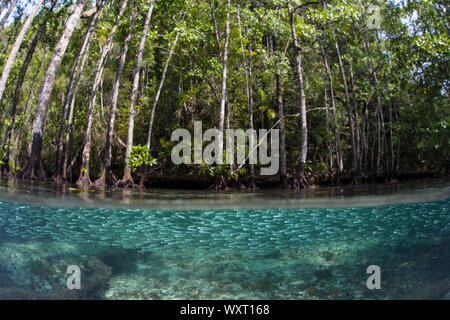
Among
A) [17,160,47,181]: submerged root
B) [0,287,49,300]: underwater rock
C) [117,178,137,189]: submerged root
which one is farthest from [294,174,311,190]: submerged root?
[0,287,49,300]: underwater rock

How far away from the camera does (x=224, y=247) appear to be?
231 inches

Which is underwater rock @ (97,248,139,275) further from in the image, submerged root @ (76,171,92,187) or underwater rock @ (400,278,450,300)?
submerged root @ (76,171,92,187)

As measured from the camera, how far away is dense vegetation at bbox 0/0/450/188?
13711 mm

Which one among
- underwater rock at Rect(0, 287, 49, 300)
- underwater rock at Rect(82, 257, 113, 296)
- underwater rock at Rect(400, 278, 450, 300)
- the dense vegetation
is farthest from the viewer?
the dense vegetation

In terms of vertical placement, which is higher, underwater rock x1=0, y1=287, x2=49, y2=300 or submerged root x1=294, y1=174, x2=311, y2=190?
submerged root x1=294, y1=174, x2=311, y2=190

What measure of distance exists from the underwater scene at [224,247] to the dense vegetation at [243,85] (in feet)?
15.6

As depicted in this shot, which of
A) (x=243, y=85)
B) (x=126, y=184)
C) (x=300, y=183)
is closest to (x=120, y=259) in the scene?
(x=126, y=184)

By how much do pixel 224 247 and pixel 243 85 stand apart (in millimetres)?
12765

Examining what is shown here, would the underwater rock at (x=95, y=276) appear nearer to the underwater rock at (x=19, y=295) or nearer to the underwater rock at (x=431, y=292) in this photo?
the underwater rock at (x=19, y=295)

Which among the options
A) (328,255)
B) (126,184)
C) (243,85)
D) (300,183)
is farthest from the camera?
(243,85)

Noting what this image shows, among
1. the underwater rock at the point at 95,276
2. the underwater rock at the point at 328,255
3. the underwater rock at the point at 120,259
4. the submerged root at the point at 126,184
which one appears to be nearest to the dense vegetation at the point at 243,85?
the submerged root at the point at 126,184

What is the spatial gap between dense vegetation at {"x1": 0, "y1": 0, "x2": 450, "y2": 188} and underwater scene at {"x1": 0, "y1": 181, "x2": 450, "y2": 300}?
187 inches

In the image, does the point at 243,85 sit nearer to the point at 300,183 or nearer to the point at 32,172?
the point at 300,183
